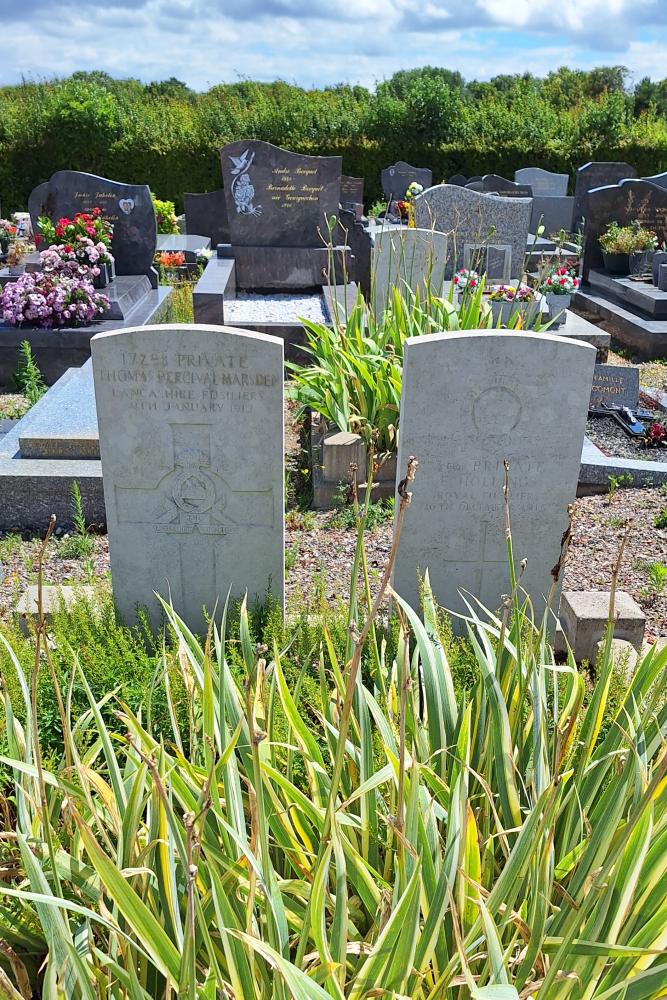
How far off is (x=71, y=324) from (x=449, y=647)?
18.9 ft

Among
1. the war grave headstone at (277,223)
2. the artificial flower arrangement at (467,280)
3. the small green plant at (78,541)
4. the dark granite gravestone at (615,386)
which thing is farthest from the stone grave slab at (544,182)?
the small green plant at (78,541)

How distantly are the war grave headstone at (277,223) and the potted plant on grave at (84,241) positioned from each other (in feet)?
4.71

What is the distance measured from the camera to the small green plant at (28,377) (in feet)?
22.1

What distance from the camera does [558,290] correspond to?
27.3ft

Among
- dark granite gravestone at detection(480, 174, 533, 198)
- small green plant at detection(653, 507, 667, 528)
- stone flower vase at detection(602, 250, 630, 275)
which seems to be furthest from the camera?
dark granite gravestone at detection(480, 174, 533, 198)

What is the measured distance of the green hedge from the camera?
20016 mm

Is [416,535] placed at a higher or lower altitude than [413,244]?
lower

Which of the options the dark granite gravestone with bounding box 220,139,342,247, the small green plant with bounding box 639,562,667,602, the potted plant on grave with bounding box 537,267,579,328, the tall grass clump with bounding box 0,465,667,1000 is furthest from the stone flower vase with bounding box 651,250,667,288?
the tall grass clump with bounding box 0,465,667,1000

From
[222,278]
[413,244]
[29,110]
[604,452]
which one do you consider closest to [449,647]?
[604,452]

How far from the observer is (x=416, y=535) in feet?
11.2

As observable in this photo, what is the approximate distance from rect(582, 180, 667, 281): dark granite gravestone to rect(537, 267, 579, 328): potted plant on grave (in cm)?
272

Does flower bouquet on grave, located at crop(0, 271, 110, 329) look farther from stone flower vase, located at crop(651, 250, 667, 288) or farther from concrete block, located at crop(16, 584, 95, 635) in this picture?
stone flower vase, located at crop(651, 250, 667, 288)

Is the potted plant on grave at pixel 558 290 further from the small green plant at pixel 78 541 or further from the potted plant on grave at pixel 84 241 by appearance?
the small green plant at pixel 78 541

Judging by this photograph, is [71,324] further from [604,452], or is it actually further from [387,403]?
[604,452]
